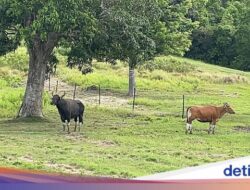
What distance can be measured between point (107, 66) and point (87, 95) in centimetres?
1576

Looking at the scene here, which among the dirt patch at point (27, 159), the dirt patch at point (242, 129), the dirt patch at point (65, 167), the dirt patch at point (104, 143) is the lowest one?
the dirt patch at point (242, 129)

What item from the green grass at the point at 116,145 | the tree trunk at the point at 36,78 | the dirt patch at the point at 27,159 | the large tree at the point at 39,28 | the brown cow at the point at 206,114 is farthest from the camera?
the tree trunk at the point at 36,78

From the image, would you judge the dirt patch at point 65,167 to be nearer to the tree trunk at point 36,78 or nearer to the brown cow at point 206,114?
the brown cow at point 206,114

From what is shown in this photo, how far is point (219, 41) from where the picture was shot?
6612 cm

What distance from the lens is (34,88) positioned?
68.3ft

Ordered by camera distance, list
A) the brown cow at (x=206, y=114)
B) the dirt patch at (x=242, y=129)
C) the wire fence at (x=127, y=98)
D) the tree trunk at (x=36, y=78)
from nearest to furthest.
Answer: the brown cow at (x=206, y=114) → the dirt patch at (x=242, y=129) → the tree trunk at (x=36, y=78) → the wire fence at (x=127, y=98)

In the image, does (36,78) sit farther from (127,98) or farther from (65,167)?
(127,98)

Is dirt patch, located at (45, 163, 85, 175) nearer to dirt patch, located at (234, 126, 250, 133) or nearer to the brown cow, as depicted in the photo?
the brown cow

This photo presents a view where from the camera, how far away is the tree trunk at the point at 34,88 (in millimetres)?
20766

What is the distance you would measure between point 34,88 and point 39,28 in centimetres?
394

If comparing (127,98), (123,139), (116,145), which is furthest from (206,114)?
(127,98)

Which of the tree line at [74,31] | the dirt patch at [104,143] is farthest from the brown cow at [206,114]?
the dirt patch at [104,143]

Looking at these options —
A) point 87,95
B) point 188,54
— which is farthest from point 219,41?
point 87,95

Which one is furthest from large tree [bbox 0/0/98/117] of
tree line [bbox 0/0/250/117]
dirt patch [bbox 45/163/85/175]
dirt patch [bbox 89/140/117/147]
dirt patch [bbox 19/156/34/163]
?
dirt patch [bbox 45/163/85/175]
